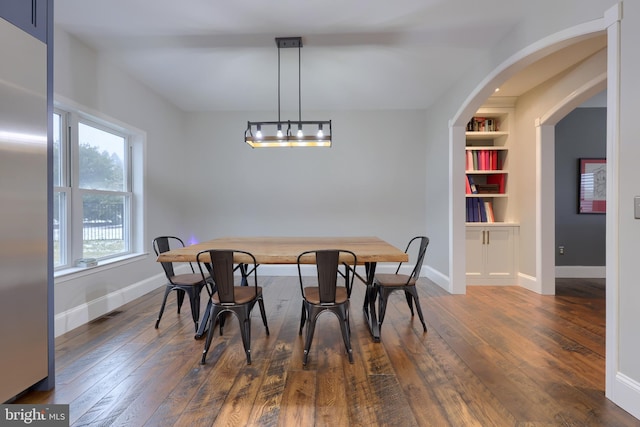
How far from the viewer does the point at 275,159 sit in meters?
5.14

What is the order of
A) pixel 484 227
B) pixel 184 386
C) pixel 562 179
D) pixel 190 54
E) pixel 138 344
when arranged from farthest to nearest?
pixel 562 179 < pixel 484 227 < pixel 190 54 < pixel 138 344 < pixel 184 386

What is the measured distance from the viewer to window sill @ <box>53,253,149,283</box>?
108 inches

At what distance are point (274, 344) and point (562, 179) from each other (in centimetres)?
511

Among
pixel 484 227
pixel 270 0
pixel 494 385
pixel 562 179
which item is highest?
pixel 270 0

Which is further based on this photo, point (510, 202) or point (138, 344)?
point (510, 202)

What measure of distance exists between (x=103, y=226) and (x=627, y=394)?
4.61 metres

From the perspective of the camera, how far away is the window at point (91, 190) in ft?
9.62

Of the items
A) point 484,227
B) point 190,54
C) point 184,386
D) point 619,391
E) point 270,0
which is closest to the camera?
point 619,391

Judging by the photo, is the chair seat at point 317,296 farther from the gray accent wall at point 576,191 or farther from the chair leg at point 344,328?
the gray accent wall at point 576,191

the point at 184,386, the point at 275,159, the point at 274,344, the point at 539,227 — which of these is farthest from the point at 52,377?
the point at 539,227

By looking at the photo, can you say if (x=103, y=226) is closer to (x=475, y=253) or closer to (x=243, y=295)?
(x=243, y=295)

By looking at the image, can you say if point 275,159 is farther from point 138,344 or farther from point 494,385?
point 494,385

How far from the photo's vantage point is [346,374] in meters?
2.09

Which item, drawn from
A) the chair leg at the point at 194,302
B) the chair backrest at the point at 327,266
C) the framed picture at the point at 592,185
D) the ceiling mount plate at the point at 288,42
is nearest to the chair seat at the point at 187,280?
the chair leg at the point at 194,302
